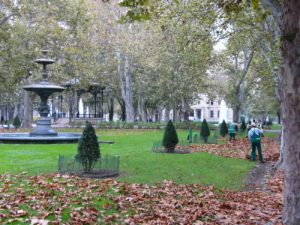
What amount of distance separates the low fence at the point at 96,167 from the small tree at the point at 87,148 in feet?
1.15

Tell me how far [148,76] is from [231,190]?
36.6 metres

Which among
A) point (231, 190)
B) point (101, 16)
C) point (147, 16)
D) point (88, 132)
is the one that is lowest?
point (231, 190)

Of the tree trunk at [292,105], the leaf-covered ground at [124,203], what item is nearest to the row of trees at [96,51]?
the leaf-covered ground at [124,203]

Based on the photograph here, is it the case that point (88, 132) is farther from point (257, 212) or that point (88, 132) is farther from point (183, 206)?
point (257, 212)

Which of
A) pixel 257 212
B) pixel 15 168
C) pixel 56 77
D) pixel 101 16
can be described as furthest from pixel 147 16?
pixel 101 16

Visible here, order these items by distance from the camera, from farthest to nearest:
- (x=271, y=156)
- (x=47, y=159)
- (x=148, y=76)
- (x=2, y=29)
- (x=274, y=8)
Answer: (x=148, y=76)
(x=2, y=29)
(x=271, y=156)
(x=47, y=159)
(x=274, y=8)

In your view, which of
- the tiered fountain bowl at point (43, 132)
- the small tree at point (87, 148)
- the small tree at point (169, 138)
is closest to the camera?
the small tree at point (87, 148)

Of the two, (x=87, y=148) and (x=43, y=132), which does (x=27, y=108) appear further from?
(x=87, y=148)

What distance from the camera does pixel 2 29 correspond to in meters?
31.7

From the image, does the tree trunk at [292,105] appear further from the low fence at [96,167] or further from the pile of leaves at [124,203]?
the low fence at [96,167]

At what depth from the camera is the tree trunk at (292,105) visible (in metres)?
5.66

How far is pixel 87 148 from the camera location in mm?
11312

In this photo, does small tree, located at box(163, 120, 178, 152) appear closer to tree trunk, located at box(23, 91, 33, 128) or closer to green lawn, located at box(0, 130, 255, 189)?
green lawn, located at box(0, 130, 255, 189)

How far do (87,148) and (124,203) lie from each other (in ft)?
12.0
